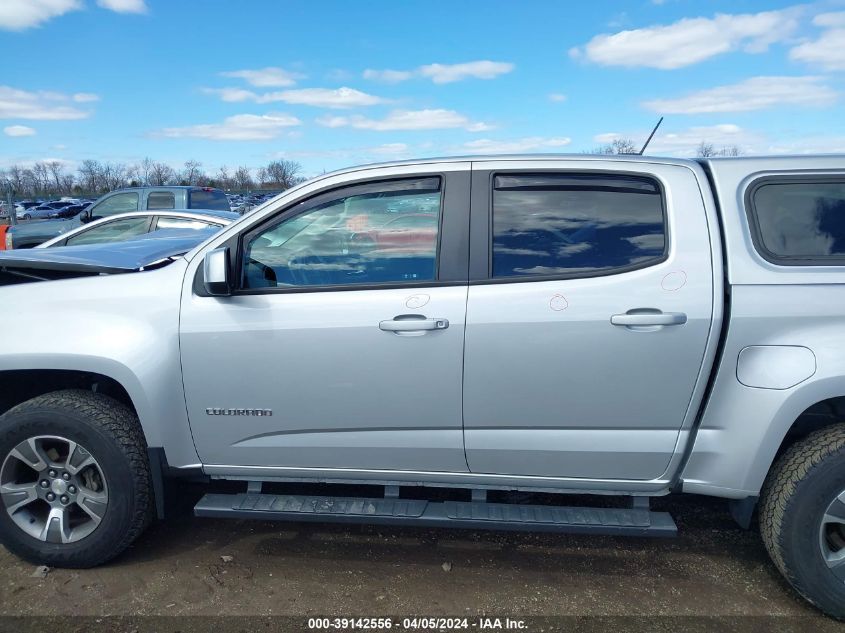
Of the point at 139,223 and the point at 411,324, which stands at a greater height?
the point at 139,223

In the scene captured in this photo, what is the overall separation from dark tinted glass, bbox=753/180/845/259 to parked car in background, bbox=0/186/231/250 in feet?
34.5

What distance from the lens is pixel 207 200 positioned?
1193 cm

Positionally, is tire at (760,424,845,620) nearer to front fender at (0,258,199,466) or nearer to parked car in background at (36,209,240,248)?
front fender at (0,258,199,466)

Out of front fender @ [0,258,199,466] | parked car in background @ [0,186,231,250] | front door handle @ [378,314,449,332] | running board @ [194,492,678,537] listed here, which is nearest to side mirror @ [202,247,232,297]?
front fender @ [0,258,199,466]

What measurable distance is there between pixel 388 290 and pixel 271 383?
0.68m

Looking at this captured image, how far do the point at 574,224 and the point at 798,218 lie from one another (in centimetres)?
92

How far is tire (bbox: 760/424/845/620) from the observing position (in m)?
2.47

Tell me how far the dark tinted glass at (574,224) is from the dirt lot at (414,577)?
1477 millimetres

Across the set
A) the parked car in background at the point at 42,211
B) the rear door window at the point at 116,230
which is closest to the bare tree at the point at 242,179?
the parked car in background at the point at 42,211

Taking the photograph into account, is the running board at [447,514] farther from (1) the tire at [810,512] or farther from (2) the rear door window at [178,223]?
(2) the rear door window at [178,223]

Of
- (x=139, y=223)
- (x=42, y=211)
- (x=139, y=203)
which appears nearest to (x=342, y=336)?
(x=139, y=223)

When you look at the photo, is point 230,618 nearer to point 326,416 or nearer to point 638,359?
point 326,416

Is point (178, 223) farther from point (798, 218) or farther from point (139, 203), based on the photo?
point (798, 218)

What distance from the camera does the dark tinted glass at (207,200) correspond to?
11.5 metres
